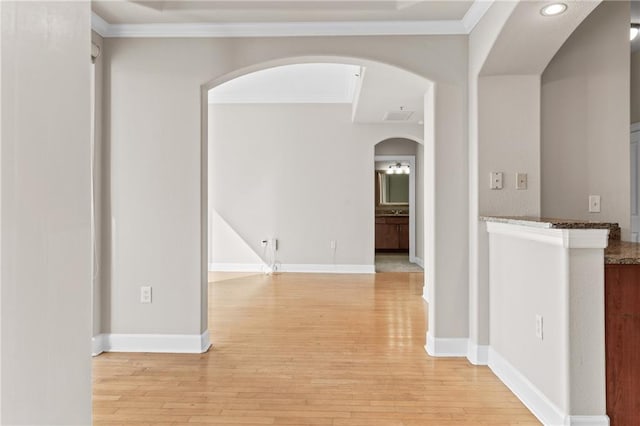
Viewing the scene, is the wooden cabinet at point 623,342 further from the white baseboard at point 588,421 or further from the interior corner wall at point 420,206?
the interior corner wall at point 420,206

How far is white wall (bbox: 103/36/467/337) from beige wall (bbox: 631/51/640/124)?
2.51m

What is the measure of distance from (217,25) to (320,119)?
3762 millimetres

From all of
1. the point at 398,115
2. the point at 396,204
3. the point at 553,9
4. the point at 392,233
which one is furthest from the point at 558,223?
the point at 396,204

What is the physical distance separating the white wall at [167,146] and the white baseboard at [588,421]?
1264 millimetres

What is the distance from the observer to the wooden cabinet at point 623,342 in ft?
6.27

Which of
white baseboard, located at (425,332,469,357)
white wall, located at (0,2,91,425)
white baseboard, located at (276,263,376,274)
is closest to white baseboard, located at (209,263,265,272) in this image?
white baseboard, located at (276,263,376,274)

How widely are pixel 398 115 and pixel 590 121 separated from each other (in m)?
3.26

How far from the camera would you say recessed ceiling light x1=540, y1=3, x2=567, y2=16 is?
2.24 m

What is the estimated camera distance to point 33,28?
0.60 m

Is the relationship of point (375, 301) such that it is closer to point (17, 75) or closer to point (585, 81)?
point (585, 81)

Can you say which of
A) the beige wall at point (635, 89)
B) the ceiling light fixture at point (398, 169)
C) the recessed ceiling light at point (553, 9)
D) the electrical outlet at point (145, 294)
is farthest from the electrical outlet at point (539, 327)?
the ceiling light fixture at point (398, 169)

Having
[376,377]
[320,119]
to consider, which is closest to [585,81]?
[376,377]

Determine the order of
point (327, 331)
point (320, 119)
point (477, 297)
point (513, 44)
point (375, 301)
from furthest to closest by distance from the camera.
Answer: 1. point (320, 119)
2. point (375, 301)
3. point (327, 331)
4. point (477, 297)
5. point (513, 44)

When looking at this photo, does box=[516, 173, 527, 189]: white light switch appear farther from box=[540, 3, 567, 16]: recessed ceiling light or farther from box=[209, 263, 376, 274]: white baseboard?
box=[209, 263, 376, 274]: white baseboard
